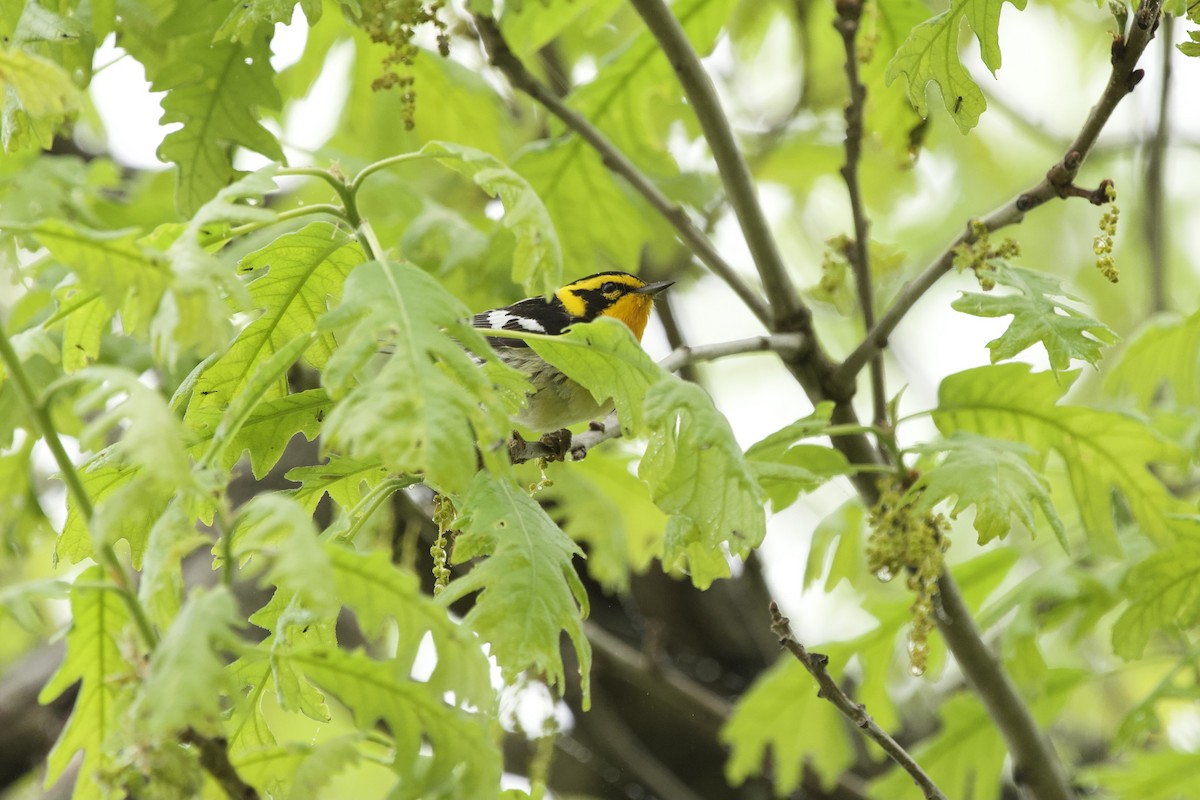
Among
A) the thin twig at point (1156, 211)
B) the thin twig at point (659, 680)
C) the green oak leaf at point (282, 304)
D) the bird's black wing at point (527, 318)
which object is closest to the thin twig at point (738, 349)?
the green oak leaf at point (282, 304)

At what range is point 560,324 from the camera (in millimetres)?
4332

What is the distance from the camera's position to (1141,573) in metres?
3.02

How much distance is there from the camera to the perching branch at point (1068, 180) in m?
2.11

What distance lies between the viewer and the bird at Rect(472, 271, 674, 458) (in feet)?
12.1

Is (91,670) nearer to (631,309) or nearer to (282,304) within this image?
(282,304)

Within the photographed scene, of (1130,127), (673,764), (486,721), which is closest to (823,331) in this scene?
(1130,127)

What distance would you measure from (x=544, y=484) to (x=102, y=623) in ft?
3.56

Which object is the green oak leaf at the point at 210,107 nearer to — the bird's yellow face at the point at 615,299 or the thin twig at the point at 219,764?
the thin twig at the point at 219,764

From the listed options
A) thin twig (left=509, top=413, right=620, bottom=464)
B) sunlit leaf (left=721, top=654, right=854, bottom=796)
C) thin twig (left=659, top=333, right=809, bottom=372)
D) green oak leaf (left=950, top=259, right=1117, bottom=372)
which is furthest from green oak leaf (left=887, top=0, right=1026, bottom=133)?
sunlit leaf (left=721, top=654, right=854, bottom=796)

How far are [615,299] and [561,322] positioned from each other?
37cm

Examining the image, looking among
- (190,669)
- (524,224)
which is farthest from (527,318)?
(190,669)

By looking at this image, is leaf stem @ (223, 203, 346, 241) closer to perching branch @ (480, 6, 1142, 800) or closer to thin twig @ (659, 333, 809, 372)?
thin twig @ (659, 333, 809, 372)

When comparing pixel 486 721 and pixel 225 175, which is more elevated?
pixel 225 175

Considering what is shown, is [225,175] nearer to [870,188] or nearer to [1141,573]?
[1141,573]
